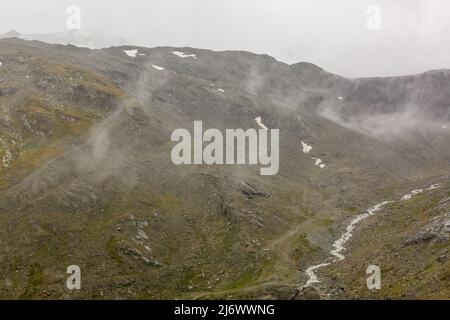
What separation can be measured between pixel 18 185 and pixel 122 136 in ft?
162

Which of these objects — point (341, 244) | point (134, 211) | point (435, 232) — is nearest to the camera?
point (435, 232)

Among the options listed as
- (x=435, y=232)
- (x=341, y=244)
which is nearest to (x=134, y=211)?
(x=341, y=244)

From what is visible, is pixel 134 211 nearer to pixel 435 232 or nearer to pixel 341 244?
pixel 341 244

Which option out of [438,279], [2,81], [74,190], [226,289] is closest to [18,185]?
[74,190]

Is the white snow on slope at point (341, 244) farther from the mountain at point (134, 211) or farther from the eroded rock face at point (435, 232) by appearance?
the eroded rock face at point (435, 232)

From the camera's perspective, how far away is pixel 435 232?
10794 centimetres

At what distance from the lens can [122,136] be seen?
172 meters

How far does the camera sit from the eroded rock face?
344ft

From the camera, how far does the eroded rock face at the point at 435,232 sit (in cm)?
10475

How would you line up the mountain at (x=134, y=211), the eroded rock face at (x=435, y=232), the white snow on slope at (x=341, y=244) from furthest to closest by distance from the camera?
the white snow on slope at (x=341, y=244) → the eroded rock face at (x=435, y=232) → the mountain at (x=134, y=211)

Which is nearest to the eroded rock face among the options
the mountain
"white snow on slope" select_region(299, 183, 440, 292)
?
the mountain

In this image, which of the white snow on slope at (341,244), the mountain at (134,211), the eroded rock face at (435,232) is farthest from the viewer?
the white snow on slope at (341,244)

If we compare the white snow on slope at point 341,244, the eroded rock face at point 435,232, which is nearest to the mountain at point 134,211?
the white snow on slope at point 341,244

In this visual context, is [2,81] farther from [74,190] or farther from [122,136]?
[74,190]
